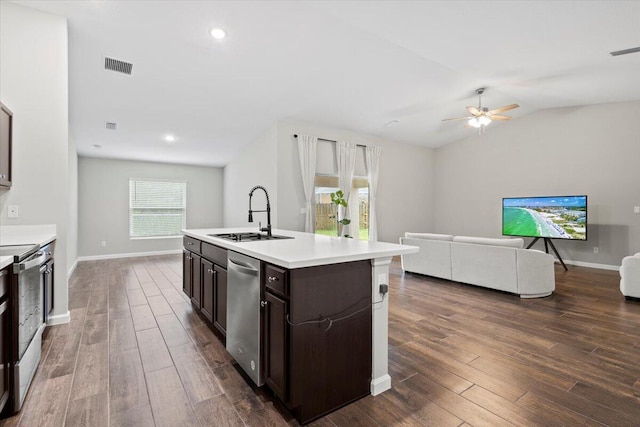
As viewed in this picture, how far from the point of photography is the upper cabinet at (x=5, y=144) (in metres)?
2.55

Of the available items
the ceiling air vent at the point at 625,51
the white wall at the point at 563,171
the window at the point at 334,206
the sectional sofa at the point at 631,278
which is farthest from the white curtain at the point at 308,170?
the sectional sofa at the point at 631,278

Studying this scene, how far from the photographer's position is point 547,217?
229 inches

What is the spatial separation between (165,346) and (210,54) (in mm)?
3262

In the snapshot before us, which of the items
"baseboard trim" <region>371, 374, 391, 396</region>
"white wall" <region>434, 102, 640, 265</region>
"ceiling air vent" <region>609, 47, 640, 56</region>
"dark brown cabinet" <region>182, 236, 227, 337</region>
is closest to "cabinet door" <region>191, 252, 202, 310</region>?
"dark brown cabinet" <region>182, 236, 227, 337</region>

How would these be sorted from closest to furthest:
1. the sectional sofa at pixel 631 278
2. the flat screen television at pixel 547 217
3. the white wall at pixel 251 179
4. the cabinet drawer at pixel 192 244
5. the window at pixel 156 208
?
the cabinet drawer at pixel 192 244 < the sectional sofa at pixel 631 278 < the flat screen television at pixel 547 217 < the white wall at pixel 251 179 < the window at pixel 156 208

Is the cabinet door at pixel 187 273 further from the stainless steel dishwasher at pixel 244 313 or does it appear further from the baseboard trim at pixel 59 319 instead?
the stainless steel dishwasher at pixel 244 313

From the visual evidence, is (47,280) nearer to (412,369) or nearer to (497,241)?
(412,369)

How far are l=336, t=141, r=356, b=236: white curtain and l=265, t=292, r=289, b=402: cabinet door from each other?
496 centimetres

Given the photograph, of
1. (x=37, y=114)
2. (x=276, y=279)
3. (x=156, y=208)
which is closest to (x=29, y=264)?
(x=276, y=279)

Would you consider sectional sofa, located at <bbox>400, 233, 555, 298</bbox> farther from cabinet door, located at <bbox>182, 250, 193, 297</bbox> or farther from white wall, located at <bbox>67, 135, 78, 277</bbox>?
white wall, located at <bbox>67, 135, 78, 277</bbox>

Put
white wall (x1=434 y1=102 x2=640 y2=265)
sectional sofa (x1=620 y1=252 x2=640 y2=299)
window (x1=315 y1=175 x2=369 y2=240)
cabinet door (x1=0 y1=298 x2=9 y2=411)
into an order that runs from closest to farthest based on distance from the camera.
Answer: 1. cabinet door (x1=0 y1=298 x2=9 y2=411)
2. sectional sofa (x1=620 y1=252 x2=640 y2=299)
3. white wall (x1=434 y1=102 x2=640 y2=265)
4. window (x1=315 y1=175 x2=369 y2=240)

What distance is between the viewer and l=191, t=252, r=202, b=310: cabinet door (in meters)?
3.09

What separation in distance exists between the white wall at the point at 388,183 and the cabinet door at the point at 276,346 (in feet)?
13.2

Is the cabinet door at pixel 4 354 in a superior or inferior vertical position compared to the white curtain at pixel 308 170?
inferior
